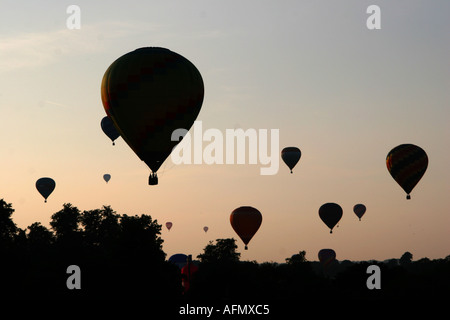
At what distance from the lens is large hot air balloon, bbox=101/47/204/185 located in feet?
186

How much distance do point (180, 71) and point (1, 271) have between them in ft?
76.2

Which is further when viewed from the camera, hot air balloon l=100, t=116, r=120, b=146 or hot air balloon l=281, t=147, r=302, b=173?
hot air balloon l=281, t=147, r=302, b=173

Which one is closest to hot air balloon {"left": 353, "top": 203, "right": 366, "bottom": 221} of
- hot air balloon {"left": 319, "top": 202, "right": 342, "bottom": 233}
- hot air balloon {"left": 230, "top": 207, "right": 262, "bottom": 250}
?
hot air balloon {"left": 319, "top": 202, "right": 342, "bottom": 233}

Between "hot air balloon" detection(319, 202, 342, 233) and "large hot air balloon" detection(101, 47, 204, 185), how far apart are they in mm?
51650

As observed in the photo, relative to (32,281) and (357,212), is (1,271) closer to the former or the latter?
(32,281)

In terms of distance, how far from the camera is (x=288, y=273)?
118312 millimetres

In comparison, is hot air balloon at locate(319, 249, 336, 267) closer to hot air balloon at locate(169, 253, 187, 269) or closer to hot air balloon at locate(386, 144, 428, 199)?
hot air balloon at locate(169, 253, 187, 269)

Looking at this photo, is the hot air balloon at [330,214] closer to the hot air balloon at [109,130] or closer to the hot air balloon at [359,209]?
the hot air balloon at [359,209]

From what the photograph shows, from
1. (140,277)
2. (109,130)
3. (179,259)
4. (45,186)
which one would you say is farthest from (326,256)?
(140,277)

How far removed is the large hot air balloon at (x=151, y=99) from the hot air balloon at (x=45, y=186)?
51340 mm

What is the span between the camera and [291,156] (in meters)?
97.9

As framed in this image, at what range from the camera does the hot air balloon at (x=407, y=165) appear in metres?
84.6

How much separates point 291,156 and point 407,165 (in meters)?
16.0
